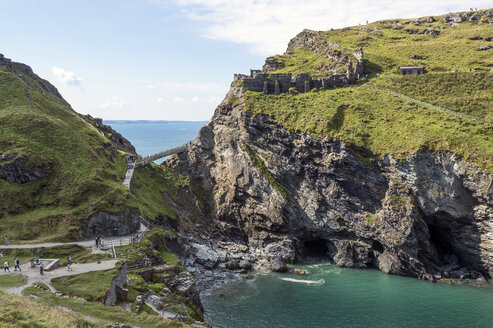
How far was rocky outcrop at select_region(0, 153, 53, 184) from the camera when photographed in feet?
209

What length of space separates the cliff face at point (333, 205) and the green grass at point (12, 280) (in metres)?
35.7

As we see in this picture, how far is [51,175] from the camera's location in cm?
6694

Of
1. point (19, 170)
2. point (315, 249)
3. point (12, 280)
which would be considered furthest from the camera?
point (315, 249)

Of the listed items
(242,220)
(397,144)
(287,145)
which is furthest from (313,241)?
(397,144)

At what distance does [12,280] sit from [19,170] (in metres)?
34.7

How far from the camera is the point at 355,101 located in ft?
309

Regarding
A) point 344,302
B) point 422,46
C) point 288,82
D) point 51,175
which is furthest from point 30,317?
point 422,46

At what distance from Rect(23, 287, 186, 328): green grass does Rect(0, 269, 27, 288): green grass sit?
3400mm

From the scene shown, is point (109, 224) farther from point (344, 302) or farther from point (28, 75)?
point (28, 75)

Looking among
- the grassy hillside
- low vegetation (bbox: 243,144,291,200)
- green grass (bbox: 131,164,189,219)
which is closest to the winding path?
low vegetation (bbox: 243,144,291,200)

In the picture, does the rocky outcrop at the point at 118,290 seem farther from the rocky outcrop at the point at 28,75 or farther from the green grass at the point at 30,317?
the rocky outcrop at the point at 28,75

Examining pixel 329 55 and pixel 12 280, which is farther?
pixel 329 55

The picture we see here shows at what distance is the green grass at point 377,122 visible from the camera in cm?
7412

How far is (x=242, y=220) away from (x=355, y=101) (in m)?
45.7
